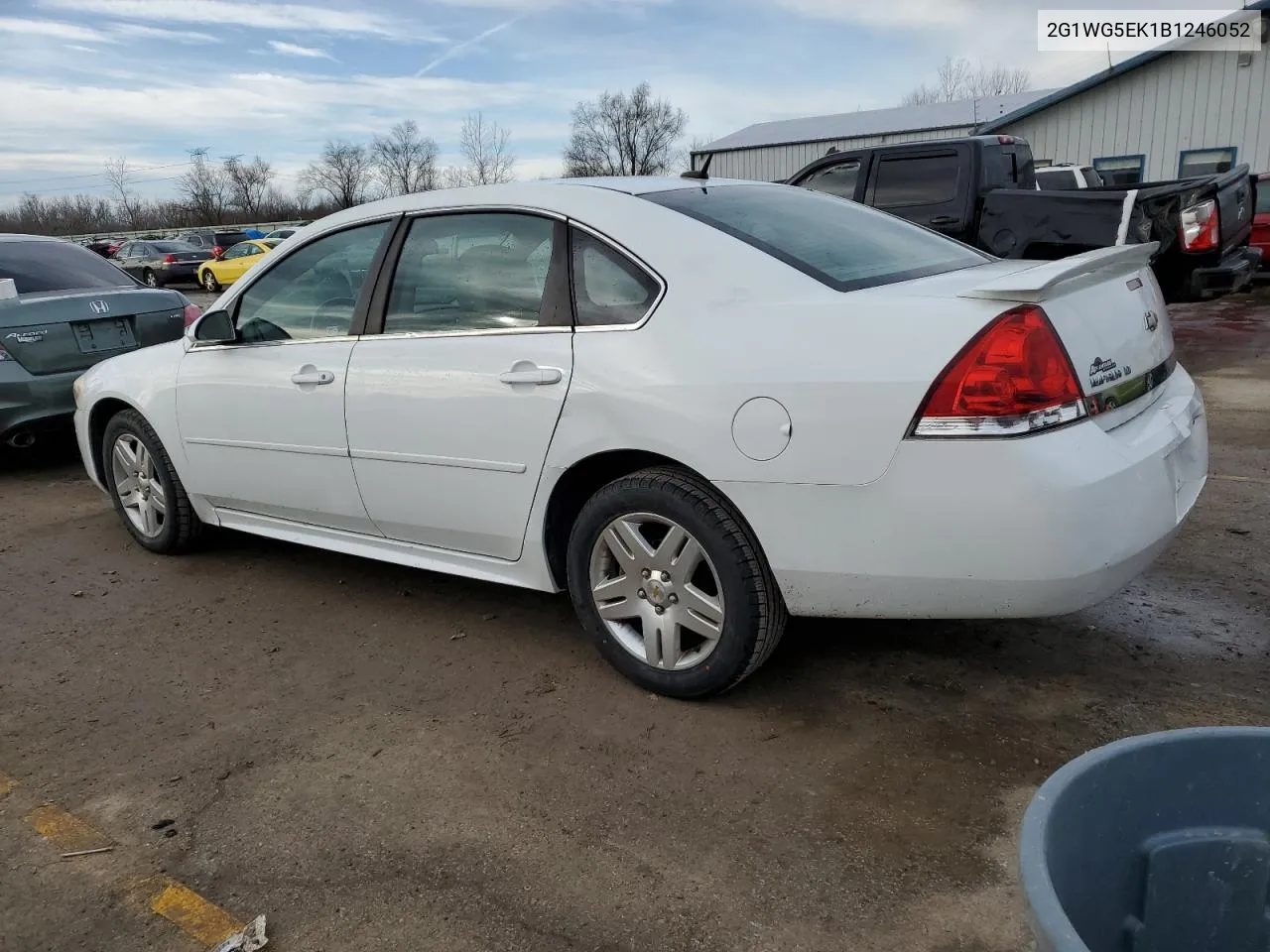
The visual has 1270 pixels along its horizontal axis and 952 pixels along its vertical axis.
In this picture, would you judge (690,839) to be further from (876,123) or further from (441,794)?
(876,123)

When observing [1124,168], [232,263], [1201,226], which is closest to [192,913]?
[1201,226]

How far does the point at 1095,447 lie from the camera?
2.53 m

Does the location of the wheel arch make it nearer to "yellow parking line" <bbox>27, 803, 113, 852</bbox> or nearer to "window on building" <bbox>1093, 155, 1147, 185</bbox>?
"yellow parking line" <bbox>27, 803, 113, 852</bbox>

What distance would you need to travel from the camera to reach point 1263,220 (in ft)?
45.7

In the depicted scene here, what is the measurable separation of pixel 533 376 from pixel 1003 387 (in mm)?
1409

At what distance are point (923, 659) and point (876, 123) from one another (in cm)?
3404

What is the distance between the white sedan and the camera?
8.30ft

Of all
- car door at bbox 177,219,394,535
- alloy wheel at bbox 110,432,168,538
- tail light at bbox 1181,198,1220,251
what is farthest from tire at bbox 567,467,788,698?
tail light at bbox 1181,198,1220,251

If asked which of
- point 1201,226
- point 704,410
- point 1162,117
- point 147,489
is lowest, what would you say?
point 147,489

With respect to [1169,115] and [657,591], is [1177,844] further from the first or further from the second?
[1169,115]

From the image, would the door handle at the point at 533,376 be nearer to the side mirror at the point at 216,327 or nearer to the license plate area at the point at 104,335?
the side mirror at the point at 216,327

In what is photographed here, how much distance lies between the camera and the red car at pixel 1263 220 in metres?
13.9

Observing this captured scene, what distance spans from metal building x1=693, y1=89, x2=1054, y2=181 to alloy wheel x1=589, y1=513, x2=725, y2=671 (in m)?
29.1

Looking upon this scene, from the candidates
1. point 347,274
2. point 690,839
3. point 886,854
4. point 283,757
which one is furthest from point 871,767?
point 347,274
